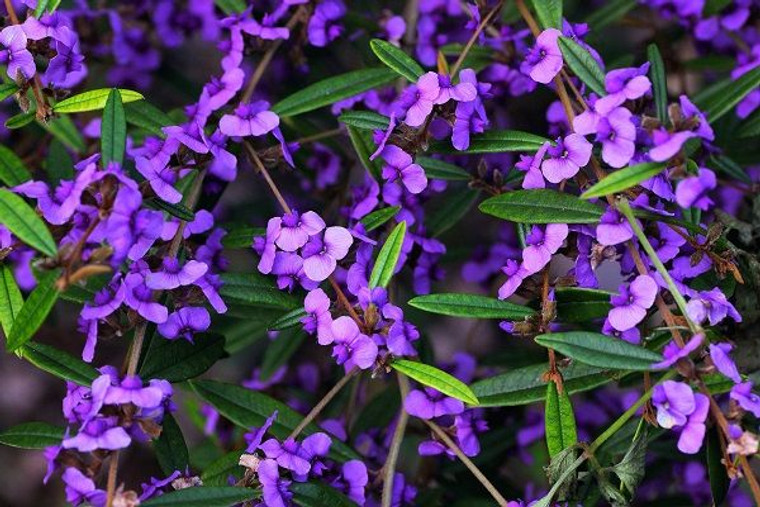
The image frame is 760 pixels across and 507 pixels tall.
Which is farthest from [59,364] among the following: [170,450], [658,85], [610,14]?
[610,14]

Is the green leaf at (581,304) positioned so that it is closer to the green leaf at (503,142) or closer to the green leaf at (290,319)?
Answer: the green leaf at (503,142)

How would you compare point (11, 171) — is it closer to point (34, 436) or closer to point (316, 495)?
point (34, 436)

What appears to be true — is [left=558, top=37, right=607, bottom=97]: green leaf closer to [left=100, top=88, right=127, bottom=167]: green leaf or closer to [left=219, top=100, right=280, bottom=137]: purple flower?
[left=219, top=100, right=280, bottom=137]: purple flower

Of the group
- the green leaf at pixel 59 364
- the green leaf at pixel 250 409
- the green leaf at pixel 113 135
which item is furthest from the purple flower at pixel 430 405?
the green leaf at pixel 113 135

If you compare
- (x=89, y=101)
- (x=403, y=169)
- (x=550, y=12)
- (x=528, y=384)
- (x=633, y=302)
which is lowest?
(x=528, y=384)

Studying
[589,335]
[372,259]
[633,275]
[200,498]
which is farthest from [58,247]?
[633,275]

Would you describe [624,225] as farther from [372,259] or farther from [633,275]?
[372,259]
